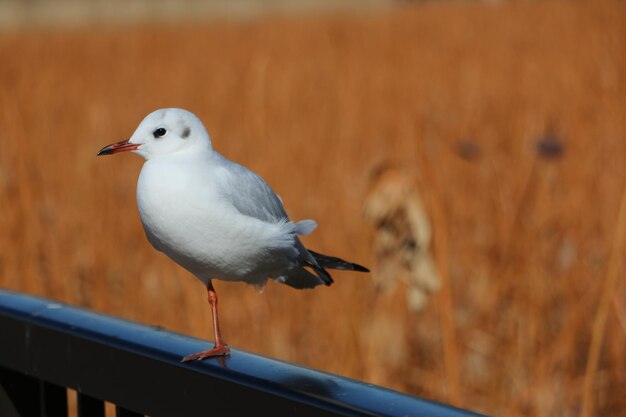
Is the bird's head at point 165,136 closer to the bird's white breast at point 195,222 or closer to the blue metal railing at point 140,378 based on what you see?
the bird's white breast at point 195,222

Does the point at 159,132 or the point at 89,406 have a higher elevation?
the point at 159,132

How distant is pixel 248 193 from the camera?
458 mm

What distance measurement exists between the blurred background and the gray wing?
0.27 meters

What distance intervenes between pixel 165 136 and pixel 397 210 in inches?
13.8

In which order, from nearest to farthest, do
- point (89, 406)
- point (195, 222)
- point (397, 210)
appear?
point (195, 222)
point (89, 406)
point (397, 210)

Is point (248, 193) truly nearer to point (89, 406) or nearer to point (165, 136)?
point (165, 136)

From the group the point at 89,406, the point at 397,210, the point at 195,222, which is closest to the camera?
the point at 195,222

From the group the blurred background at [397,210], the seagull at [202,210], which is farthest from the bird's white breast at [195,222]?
the blurred background at [397,210]

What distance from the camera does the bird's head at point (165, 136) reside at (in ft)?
1.36

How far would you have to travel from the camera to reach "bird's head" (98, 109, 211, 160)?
41cm

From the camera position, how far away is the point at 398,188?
75 centimetres

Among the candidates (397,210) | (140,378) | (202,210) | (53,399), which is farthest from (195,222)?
(397,210)

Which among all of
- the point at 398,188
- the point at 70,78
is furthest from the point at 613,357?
the point at 70,78

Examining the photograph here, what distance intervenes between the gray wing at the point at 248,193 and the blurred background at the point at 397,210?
0.27 m
